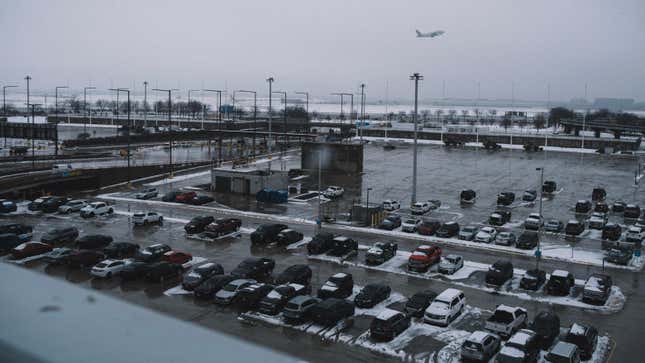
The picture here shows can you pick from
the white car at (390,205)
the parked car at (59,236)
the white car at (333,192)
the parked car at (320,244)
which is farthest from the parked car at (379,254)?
the white car at (333,192)

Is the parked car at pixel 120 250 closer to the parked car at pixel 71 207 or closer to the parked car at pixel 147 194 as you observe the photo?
the parked car at pixel 71 207

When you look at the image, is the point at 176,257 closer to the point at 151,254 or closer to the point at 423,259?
the point at 151,254

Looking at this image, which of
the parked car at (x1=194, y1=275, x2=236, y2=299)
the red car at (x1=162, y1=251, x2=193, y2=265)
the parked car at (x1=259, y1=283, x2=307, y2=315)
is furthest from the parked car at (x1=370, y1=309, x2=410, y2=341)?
the red car at (x1=162, y1=251, x2=193, y2=265)

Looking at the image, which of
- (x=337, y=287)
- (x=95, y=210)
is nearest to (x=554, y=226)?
(x=337, y=287)

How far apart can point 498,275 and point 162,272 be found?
7157 millimetres

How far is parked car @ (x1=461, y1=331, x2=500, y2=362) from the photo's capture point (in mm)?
8305

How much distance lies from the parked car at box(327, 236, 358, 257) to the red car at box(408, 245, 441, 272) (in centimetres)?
182

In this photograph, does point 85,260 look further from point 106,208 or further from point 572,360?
point 572,360

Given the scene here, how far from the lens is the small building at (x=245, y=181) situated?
2283cm

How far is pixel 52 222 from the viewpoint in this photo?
17.2 metres

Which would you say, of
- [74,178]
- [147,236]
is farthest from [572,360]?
[74,178]

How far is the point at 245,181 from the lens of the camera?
907 inches

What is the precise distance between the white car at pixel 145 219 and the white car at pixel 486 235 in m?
9.60

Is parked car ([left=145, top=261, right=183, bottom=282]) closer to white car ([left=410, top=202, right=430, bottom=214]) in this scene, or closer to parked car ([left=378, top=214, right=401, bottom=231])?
parked car ([left=378, top=214, right=401, bottom=231])
